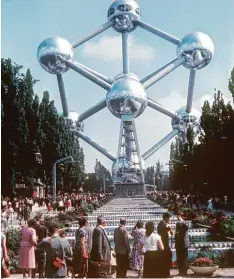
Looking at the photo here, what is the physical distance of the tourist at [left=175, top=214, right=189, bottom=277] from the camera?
42.8 feet

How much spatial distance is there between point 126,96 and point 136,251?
53.0m

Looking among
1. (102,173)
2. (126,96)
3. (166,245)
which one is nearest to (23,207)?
(166,245)

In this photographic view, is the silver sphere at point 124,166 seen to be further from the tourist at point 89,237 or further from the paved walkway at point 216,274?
the tourist at point 89,237

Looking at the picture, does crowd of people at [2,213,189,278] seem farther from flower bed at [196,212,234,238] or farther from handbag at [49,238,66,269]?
flower bed at [196,212,234,238]

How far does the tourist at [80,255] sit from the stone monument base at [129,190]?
207 ft

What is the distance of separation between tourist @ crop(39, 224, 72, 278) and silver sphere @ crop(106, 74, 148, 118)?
55.6 metres

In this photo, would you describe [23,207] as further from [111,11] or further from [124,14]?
[111,11]

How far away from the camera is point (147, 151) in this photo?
260 ft

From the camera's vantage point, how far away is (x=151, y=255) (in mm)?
10242

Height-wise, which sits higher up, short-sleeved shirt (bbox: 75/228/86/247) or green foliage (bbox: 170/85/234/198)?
green foliage (bbox: 170/85/234/198)

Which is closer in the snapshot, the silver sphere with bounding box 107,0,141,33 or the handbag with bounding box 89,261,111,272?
the handbag with bounding box 89,261,111,272

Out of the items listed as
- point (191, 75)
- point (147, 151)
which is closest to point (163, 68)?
point (191, 75)

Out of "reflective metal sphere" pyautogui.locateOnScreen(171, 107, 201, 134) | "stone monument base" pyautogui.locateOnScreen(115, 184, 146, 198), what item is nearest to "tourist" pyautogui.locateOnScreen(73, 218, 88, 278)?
"stone monument base" pyautogui.locateOnScreen(115, 184, 146, 198)

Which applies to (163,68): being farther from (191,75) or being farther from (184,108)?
(184,108)
